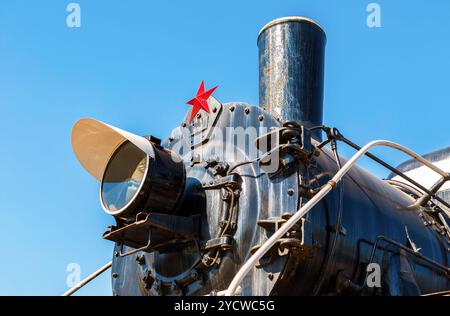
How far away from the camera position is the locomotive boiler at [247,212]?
13.3 ft

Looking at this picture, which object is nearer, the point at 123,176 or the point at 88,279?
the point at 123,176

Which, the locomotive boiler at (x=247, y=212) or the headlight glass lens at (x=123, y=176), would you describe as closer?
the locomotive boiler at (x=247, y=212)

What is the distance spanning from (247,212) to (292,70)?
183 centimetres

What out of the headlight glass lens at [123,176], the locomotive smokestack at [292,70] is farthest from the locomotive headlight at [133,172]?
the locomotive smokestack at [292,70]

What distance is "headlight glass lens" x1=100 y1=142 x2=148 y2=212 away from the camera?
14.0 feet

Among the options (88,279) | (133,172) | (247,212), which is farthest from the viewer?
(88,279)

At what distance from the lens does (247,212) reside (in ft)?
13.7

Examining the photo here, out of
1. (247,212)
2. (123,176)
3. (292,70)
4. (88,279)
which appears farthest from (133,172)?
(292,70)

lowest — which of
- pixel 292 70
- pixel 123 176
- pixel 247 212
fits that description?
pixel 247 212

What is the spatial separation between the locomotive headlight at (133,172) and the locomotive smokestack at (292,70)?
1.45 metres

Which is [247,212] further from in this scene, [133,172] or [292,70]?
[292,70]

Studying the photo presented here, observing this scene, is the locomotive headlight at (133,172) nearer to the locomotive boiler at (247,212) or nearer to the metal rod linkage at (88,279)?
the locomotive boiler at (247,212)

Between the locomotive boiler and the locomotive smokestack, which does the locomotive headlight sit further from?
the locomotive smokestack
